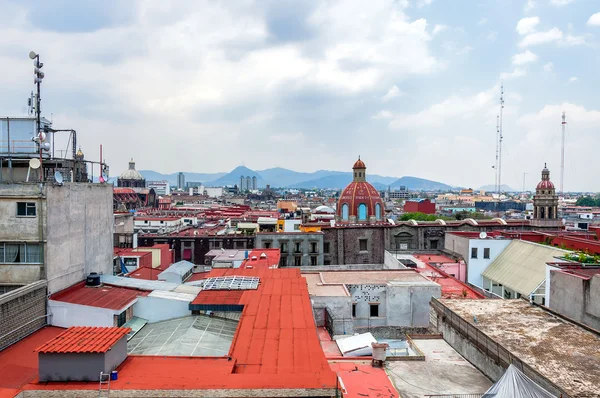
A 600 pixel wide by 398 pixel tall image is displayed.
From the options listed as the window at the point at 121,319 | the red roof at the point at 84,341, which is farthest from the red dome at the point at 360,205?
the red roof at the point at 84,341

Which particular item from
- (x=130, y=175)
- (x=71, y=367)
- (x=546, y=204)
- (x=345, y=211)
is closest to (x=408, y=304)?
(x=71, y=367)

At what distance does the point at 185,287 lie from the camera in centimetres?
2020

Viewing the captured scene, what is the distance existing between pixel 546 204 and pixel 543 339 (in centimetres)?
4527

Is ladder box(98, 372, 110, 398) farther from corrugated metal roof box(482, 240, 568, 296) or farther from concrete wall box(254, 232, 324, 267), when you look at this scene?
concrete wall box(254, 232, 324, 267)

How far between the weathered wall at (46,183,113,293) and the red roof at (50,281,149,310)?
34cm

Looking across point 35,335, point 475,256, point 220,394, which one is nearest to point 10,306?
point 35,335

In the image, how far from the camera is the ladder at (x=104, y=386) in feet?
32.3

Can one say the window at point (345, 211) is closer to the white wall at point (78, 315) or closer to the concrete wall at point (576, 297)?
the concrete wall at point (576, 297)

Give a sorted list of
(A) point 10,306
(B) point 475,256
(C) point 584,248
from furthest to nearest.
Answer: (B) point 475,256, (C) point 584,248, (A) point 10,306

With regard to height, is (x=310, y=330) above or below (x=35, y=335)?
above

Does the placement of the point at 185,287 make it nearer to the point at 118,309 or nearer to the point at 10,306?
the point at 118,309

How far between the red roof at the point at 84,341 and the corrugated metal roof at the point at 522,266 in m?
26.9

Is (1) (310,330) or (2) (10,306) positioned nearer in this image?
(1) (310,330)

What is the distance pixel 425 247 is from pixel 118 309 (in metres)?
40.7
